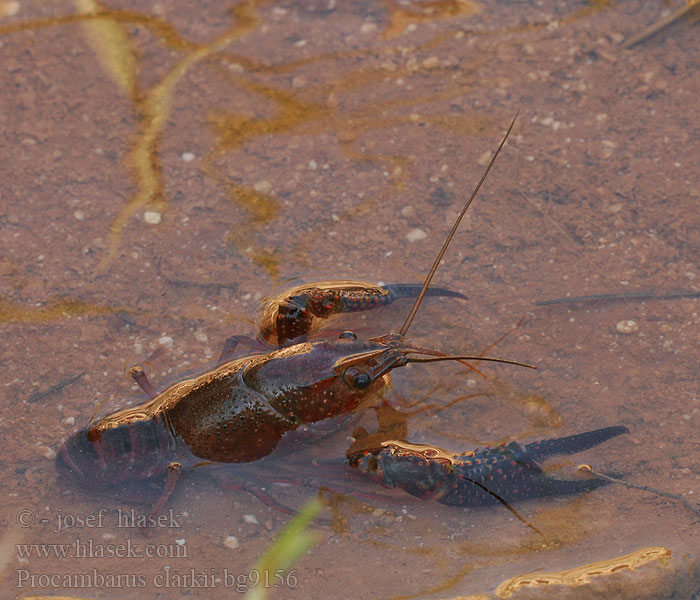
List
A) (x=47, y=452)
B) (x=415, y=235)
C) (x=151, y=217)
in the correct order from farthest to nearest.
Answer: (x=151, y=217)
(x=415, y=235)
(x=47, y=452)

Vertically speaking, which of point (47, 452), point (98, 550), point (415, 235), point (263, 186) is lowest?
point (98, 550)

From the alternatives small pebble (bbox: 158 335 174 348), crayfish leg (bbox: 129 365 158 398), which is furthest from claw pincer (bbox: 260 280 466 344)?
crayfish leg (bbox: 129 365 158 398)

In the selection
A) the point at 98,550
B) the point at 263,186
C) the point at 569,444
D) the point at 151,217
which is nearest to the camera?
the point at 98,550

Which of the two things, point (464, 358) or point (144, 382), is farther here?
point (144, 382)

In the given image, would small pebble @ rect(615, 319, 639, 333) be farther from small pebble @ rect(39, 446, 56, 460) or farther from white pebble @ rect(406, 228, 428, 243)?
small pebble @ rect(39, 446, 56, 460)

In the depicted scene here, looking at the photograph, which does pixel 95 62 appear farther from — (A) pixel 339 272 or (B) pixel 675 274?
(B) pixel 675 274

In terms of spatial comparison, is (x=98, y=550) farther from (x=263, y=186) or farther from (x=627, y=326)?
(x=627, y=326)

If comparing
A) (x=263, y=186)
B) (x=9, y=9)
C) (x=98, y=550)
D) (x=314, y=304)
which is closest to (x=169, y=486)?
(x=98, y=550)
